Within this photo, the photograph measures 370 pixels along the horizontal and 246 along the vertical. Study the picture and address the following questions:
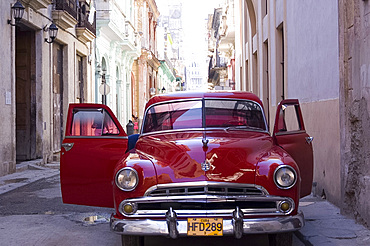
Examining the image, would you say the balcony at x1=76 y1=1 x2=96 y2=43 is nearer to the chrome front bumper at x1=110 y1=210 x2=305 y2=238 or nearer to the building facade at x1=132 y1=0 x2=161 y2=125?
the chrome front bumper at x1=110 y1=210 x2=305 y2=238

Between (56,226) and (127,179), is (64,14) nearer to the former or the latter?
(56,226)

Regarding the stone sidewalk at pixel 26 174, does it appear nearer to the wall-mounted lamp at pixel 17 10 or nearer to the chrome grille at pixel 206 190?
the wall-mounted lamp at pixel 17 10

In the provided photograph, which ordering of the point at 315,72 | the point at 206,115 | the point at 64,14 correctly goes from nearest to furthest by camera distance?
1. the point at 206,115
2. the point at 315,72
3. the point at 64,14

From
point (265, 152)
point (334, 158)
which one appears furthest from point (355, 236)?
point (334, 158)

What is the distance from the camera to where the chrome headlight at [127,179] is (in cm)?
502

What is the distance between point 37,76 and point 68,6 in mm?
3625

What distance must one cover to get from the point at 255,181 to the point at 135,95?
37912 mm

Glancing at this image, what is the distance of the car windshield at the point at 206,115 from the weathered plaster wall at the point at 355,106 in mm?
1167

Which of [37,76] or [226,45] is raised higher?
[226,45]

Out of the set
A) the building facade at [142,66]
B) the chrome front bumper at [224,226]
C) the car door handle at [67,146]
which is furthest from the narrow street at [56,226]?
the building facade at [142,66]

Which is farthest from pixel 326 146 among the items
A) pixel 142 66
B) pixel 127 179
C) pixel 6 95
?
pixel 142 66

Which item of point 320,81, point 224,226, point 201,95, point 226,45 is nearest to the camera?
point 224,226

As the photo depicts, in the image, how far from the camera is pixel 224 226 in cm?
476

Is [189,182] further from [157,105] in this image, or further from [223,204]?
[157,105]
